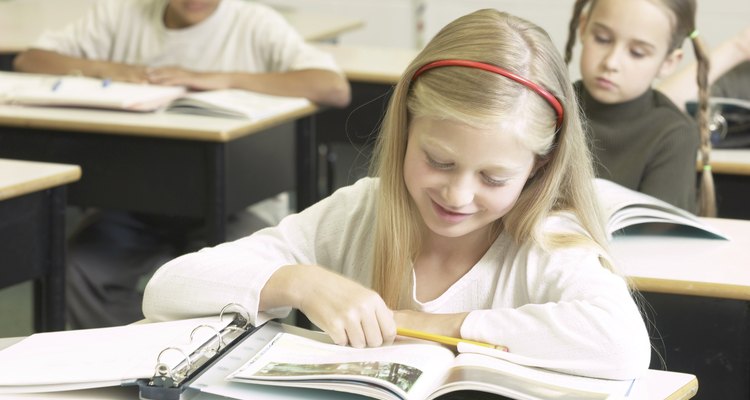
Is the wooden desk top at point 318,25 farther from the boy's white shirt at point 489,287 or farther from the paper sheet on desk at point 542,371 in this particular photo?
the paper sheet on desk at point 542,371

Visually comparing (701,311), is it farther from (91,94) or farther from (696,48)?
(91,94)

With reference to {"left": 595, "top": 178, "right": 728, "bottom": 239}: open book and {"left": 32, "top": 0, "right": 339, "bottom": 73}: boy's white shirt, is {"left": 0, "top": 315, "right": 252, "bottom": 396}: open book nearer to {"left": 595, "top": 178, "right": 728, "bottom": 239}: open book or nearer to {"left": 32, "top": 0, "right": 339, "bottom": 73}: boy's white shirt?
{"left": 595, "top": 178, "right": 728, "bottom": 239}: open book

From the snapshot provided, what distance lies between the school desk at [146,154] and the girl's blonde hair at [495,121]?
118 cm

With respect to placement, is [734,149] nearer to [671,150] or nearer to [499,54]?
[671,150]

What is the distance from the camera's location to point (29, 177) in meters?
2.08

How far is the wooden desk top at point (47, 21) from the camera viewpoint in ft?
12.3

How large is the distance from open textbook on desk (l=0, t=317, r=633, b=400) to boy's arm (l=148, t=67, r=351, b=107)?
1830 millimetres

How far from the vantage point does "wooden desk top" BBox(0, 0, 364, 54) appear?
3754 mm

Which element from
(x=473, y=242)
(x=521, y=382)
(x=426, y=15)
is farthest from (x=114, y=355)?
(x=426, y=15)

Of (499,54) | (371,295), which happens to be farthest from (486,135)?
(371,295)

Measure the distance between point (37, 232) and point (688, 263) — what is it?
1.20 m

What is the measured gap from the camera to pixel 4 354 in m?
1.17

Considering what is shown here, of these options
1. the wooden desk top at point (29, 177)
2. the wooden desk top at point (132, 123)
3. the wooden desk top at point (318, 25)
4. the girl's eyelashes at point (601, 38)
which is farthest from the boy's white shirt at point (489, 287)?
the wooden desk top at point (318, 25)

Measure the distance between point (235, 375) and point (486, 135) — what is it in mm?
403
